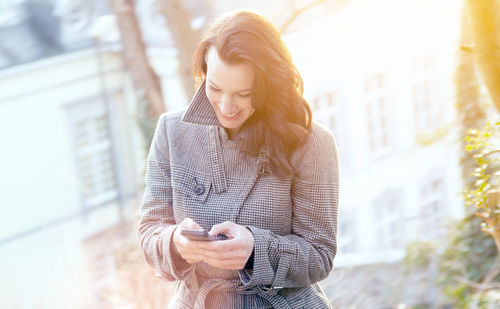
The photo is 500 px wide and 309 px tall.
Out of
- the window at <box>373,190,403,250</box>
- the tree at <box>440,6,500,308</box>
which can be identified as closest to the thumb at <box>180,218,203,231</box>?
the tree at <box>440,6,500,308</box>

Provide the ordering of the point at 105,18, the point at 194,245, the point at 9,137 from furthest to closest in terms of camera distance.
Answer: the point at 105,18 → the point at 9,137 → the point at 194,245

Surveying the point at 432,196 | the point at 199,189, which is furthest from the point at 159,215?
the point at 432,196

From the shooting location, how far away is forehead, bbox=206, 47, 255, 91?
5.35 feet

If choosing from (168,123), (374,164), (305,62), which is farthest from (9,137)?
(168,123)

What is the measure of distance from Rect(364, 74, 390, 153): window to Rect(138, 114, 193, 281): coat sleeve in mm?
11376

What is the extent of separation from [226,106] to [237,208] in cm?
26

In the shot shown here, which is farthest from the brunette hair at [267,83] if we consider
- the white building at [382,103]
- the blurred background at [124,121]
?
the white building at [382,103]

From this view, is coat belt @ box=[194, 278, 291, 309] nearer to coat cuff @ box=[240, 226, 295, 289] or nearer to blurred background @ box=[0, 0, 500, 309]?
coat cuff @ box=[240, 226, 295, 289]

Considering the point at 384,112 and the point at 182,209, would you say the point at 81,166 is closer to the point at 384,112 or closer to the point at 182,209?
the point at 384,112

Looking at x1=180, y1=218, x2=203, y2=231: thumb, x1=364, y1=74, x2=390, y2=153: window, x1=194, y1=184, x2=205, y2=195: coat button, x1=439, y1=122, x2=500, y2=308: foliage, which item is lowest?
x1=364, y1=74, x2=390, y2=153: window

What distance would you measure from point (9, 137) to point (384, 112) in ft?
23.5

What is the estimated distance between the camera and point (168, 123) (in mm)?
1837

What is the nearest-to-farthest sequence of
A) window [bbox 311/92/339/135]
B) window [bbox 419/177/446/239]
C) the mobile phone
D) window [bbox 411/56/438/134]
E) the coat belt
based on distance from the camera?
the mobile phone, the coat belt, window [bbox 311/92/339/135], window [bbox 411/56/438/134], window [bbox 419/177/446/239]

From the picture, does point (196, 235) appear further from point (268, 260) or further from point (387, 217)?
point (387, 217)
